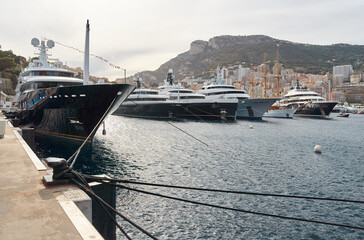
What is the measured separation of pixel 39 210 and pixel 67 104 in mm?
15613

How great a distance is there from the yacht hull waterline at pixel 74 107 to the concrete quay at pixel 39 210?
9469 millimetres

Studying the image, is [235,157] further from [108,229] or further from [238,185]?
[108,229]

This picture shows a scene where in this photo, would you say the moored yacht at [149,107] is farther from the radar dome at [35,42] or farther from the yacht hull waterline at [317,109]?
the yacht hull waterline at [317,109]

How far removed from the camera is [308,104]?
71.2m

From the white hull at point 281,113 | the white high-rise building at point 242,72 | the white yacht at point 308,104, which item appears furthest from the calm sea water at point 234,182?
the white high-rise building at point 242,72

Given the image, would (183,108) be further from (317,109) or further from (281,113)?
(317,109)

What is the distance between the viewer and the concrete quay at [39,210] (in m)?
3.28

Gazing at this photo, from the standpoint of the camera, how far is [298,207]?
9.44m

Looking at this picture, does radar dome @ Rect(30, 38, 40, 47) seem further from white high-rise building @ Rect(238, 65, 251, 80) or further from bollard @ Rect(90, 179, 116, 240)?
white high-rise building @ Rect(238, 65, 251, 80)

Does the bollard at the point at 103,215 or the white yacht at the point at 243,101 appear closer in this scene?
the bollard at the point at 103,215

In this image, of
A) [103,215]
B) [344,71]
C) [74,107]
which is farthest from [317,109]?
[344,71]

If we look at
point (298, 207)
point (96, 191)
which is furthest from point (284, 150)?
point (96, 191)

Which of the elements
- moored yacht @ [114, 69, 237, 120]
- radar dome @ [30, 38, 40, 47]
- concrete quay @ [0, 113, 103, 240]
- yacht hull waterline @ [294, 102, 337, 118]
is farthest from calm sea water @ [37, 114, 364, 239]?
yacht hull waterline @ [294, 102, 337, 118]

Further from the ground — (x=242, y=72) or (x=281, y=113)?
(x=242, y=72)
